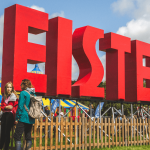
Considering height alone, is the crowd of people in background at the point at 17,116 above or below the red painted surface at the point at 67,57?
below

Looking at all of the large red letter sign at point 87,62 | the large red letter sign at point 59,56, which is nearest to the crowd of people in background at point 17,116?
the large red letter sign at point 59,56

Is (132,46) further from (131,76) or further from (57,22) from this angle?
(57,22)

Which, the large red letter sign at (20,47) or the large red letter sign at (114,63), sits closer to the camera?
the large red letter sign at (20,47)

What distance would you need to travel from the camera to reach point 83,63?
38.3 ft

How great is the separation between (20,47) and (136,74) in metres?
6.74

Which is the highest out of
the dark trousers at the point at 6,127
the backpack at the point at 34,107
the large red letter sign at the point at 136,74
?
the large red letter sign at the point at 136,74

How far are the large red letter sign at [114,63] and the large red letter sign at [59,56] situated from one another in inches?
94.0

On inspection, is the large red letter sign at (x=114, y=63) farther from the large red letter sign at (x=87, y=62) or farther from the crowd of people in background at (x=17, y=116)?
the crowd of people in background at (x=17, y=116)

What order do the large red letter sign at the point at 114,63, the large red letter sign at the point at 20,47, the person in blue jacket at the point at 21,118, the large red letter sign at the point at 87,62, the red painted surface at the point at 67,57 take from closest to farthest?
1. the person in blue jacket at the point at 21,118
2. the large red letter sign at the point at 20,47
3. the red painted surface at the point at 67,57
4. the large red letter sign at the point at 87,62
5. the large red letter sign at the point at 114,63

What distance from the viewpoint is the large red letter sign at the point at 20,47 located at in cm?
939

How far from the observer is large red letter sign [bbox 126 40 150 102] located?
1350 centimetres

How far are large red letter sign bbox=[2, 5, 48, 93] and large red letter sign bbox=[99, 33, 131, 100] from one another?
3787 mm

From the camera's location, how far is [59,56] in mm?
10562

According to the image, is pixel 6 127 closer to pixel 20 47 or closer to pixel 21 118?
pixel 21 118
